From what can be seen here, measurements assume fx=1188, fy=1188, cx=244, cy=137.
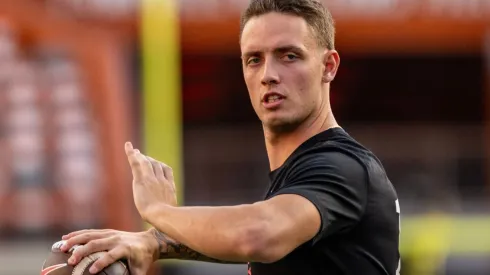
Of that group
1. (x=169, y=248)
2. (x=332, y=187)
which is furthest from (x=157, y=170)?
(x=332, y=187)

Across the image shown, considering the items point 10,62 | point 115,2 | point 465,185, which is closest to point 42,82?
point 10,62

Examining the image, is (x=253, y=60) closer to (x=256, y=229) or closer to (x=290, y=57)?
(x=290, y=57)

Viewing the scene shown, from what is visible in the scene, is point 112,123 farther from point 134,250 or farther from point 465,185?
point 134,250

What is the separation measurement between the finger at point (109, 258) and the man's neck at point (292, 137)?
0.53 metres

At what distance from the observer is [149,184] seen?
11.2ft

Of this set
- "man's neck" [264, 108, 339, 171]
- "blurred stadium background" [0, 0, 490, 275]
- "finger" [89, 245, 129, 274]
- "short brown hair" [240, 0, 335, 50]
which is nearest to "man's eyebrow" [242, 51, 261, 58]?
"short brown hair" [240, 0, 335, 50]

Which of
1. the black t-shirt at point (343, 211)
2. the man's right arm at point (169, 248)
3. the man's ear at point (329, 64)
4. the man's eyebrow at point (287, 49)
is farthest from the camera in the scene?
the man's right arm at point (169, 248)

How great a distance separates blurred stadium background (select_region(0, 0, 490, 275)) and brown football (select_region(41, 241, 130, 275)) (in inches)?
337

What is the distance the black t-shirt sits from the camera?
10.5 feet

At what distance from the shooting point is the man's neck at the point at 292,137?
3.56 metres

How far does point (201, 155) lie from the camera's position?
14.0 metres

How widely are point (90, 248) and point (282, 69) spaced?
2.50ft

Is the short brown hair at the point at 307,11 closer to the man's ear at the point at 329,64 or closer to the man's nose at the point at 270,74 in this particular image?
the man's ear at the point at 329,64

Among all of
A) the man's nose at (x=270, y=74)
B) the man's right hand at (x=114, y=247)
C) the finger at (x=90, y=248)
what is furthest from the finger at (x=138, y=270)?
the man's nose at (x=270, y=74)
